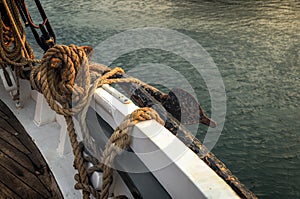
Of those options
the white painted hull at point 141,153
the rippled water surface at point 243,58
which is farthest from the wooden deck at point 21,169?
the rippled water surface at point 243,58

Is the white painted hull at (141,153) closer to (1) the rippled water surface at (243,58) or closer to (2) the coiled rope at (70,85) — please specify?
(2) the coiled rope at (70,85)

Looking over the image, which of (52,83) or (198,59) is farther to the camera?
(198,59)

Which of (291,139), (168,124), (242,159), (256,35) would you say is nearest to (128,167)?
(168,124)

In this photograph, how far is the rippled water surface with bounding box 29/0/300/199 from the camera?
269 inches

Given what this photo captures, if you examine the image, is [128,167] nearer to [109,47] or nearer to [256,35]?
[109,47]

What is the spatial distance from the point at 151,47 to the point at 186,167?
10638 mm

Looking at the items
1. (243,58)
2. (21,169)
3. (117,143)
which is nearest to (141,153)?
(117,143)

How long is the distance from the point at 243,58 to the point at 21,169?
384 inches

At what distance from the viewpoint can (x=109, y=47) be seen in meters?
11.5

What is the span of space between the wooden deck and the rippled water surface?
4872 mm

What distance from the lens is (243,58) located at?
10.9m

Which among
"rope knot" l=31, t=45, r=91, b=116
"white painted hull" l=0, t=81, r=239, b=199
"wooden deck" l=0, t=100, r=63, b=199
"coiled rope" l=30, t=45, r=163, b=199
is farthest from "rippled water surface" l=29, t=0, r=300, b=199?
"rope knot" l=31, t=45, r=91, b=116

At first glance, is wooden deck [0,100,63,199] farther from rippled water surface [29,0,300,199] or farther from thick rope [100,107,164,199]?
rippled water surface [29,0,300,199]

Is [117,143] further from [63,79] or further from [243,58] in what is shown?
[243,58]
